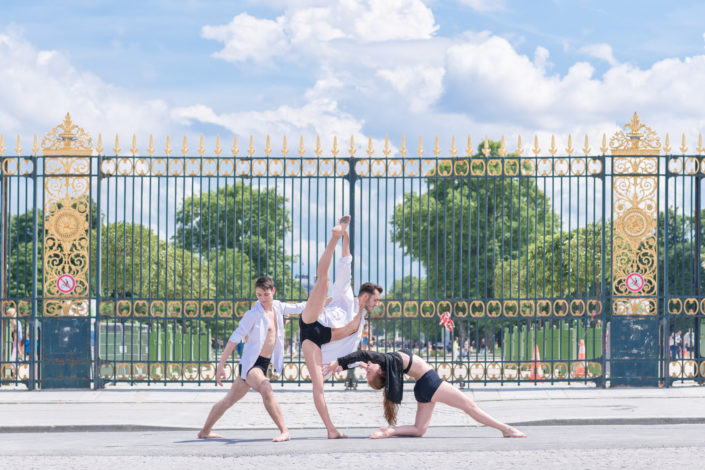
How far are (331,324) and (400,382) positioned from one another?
90 cm

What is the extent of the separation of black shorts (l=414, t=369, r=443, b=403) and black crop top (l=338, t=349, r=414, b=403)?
22 cm

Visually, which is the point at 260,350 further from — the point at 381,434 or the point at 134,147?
the point at 134,147

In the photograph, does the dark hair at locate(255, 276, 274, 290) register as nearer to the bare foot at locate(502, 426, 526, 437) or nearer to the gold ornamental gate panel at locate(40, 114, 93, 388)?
the bare foot at locate(502, 426, 526, 437)

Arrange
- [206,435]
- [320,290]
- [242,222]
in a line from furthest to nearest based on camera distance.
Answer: [242,222] → [206,435] → [320,290]

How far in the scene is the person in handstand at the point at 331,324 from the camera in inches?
430

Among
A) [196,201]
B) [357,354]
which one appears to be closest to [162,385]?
A: [357,354]

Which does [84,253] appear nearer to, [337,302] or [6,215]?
[6,215]

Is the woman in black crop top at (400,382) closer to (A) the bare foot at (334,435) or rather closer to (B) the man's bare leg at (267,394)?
(A) the bare foot at (334,435)

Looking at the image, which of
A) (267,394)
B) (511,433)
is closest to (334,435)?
(267,394)

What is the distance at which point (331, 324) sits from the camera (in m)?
11.0

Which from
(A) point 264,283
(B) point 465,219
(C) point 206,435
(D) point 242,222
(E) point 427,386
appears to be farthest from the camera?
(B) point 465,219

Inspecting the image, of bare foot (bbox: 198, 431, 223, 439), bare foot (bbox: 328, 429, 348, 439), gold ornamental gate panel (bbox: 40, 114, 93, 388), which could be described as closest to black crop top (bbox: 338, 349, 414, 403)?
bare foot (bbox: 328, 429, 348, 439)

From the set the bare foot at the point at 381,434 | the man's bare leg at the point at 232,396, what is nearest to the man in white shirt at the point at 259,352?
the man's bare leg at the point at 232,396

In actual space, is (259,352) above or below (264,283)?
below
